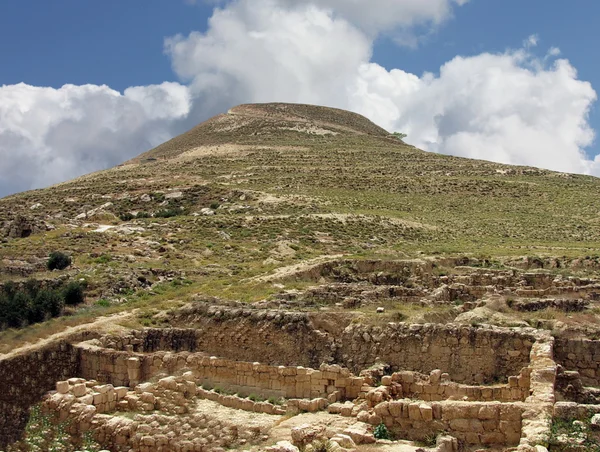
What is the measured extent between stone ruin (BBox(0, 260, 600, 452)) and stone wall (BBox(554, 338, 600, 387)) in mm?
21

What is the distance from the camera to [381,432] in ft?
35.7

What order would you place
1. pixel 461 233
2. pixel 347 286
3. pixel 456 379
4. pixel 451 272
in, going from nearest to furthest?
pixel 456 379 → pixel 347 286 → pixel 451 272 → pixel 461 233

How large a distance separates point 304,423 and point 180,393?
285 cm

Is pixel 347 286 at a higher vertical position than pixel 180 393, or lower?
higher

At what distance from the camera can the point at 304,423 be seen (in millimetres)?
11211

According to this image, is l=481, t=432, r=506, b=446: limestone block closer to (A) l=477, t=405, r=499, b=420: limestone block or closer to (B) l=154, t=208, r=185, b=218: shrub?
(A) l=477, t=405, r=499, b=420: limestone block

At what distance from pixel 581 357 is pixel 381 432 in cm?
550

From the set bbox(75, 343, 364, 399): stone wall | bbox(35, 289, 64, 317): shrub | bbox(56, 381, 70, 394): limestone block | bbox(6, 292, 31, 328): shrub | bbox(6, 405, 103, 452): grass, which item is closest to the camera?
bbox(6, 405, 103, 452): grass

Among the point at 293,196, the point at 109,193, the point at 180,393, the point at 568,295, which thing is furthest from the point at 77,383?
the point at 109,193

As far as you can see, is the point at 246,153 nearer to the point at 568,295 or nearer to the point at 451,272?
the point at 451,272

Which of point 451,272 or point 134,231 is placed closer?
point 451,272

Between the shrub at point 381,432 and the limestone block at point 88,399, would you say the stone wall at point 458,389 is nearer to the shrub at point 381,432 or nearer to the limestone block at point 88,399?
the shrub at point 381,432

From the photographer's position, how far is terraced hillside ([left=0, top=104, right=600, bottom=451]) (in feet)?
39.7

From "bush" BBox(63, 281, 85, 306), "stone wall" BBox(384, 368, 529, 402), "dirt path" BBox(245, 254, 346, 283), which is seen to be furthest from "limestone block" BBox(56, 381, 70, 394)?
"dirt path" BBox(245, 254, 346, 283)
